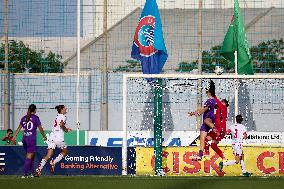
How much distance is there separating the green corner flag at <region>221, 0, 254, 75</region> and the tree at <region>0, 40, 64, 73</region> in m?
6.42

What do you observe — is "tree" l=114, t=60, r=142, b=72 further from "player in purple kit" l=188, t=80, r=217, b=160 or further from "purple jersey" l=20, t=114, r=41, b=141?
"player in purple kit" l=188, t=80, r=217, b=160

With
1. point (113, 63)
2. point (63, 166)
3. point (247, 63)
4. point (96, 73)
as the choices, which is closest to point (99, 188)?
point (63, 166)

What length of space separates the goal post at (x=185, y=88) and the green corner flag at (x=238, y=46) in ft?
2.98

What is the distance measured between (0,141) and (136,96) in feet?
18.8

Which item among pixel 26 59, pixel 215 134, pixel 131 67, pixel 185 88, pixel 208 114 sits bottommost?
pixel 215 134

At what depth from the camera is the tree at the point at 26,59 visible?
114 ft

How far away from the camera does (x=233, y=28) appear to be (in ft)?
102

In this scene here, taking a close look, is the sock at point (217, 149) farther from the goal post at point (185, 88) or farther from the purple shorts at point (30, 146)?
the purple shorts at point (30, 146)

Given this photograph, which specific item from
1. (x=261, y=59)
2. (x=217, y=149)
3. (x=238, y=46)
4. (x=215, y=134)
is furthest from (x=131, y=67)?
(x=215, y=134)

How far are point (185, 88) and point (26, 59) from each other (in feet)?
29.8

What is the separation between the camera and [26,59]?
116 ft

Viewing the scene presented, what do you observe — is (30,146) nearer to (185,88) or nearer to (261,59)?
A: (185,88)

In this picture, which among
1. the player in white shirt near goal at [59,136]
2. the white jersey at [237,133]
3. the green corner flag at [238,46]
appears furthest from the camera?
the green corner flag at [238,46]

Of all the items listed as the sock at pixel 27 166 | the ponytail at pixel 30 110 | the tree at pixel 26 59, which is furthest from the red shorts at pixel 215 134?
the tree at pixel 26 59
